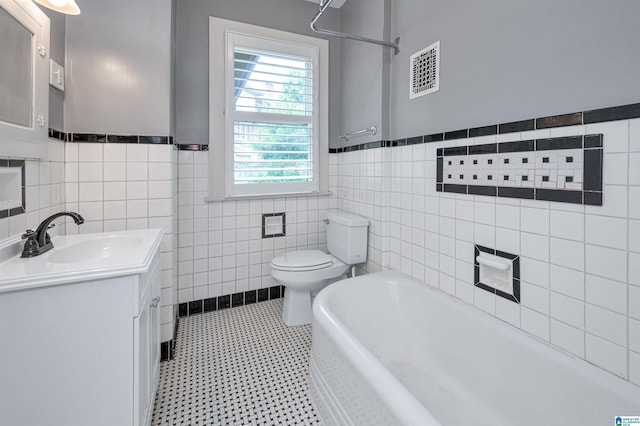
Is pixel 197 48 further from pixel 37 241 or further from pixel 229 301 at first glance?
pixel 229 301

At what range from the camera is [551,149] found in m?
1.19

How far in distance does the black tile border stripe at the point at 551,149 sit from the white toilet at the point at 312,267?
35.0 inches

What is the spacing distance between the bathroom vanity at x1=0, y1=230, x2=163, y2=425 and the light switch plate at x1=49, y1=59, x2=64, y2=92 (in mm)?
893

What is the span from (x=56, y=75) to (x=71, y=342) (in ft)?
4.50

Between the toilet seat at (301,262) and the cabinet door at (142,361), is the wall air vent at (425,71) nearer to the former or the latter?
the toilet seat at (301,262)

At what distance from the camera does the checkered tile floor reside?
145cm

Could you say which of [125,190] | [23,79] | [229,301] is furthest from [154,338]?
[23,79]

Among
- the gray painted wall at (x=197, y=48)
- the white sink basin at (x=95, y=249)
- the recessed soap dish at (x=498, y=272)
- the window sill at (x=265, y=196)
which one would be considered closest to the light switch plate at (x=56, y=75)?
the gray painted wall at (x=197, y=48)

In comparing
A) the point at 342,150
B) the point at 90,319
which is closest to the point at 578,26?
the point at 342,150

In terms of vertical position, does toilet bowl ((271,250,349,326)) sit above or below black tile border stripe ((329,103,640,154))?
below

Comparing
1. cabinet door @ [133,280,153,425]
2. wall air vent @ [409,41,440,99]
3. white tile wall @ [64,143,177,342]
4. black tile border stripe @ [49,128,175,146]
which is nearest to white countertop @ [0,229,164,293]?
cabinet door @ [133,280,153,425]

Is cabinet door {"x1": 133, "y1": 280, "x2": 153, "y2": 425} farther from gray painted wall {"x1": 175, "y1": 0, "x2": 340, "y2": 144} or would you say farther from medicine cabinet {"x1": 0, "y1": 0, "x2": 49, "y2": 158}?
gray painted wall {"x1": 175, "y1": 0, "x2": 340, "y2": 144}

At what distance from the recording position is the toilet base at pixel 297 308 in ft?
7.47

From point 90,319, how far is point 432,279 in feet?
5.55
